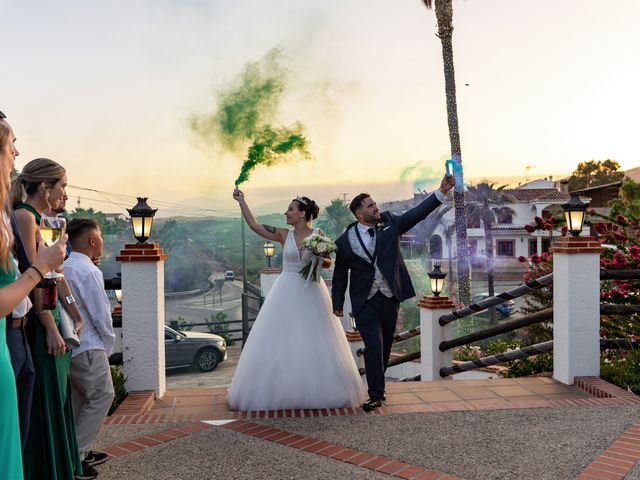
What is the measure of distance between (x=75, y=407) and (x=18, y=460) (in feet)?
5.46

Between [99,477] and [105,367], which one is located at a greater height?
[105,367]

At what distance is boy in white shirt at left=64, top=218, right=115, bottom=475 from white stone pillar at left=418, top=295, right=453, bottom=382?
6.02m

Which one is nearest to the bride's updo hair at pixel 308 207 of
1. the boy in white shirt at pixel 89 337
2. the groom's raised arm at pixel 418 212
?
the groom's raised arm at pixel 418 212

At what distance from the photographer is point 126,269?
5.90m

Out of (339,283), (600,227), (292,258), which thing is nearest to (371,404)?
(339,283)

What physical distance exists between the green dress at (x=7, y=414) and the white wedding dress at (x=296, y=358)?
3206 millimetres

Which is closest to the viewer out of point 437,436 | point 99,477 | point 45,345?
point 45,345

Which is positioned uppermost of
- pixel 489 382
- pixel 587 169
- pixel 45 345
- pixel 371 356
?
pixel 587 169

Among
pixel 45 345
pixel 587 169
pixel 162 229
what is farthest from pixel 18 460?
pixel 587 169

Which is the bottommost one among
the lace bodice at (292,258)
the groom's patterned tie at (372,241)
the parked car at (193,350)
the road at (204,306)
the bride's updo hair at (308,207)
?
the road at (204,306)

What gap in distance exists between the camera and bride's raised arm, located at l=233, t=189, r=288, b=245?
19.8ft

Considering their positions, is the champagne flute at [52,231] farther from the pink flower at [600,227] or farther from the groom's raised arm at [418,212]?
the pink flower at [600,227]

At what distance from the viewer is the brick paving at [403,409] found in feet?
13.5

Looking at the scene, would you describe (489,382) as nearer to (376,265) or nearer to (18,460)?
(376,265)
